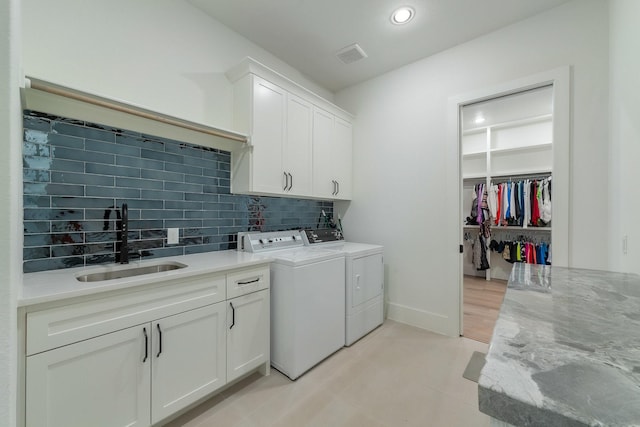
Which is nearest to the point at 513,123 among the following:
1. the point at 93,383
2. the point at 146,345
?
the point at 146,345

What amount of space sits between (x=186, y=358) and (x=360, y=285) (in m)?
1.56

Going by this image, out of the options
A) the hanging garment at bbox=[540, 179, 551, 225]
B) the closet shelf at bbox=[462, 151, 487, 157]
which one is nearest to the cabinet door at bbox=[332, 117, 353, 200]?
the closet shelf at bbox=[462, 151, 487, 157]

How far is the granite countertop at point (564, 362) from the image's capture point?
0.42m

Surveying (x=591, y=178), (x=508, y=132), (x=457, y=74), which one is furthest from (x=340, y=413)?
(x=508, y=132)

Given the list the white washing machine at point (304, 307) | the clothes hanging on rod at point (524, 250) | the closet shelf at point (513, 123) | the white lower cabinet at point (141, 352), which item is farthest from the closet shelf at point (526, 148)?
the white lower cabinet at point (141, 352)

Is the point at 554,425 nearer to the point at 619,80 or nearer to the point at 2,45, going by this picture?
the point at 2,45

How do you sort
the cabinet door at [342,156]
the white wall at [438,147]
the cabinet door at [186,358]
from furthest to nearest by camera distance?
1. the cabinet door at [342,156]
2. the white wall at [438,147]
3. the cabinet door at [186,358]

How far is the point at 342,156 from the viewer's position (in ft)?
10.4

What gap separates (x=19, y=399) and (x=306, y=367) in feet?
5.00

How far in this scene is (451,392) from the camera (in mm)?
1773

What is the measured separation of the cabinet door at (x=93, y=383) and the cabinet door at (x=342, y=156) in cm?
A: 231

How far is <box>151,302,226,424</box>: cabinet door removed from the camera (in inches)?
53.8

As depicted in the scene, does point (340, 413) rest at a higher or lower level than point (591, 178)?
lower

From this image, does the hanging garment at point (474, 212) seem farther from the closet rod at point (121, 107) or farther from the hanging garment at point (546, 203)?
the closet rod at point (121, 107)
